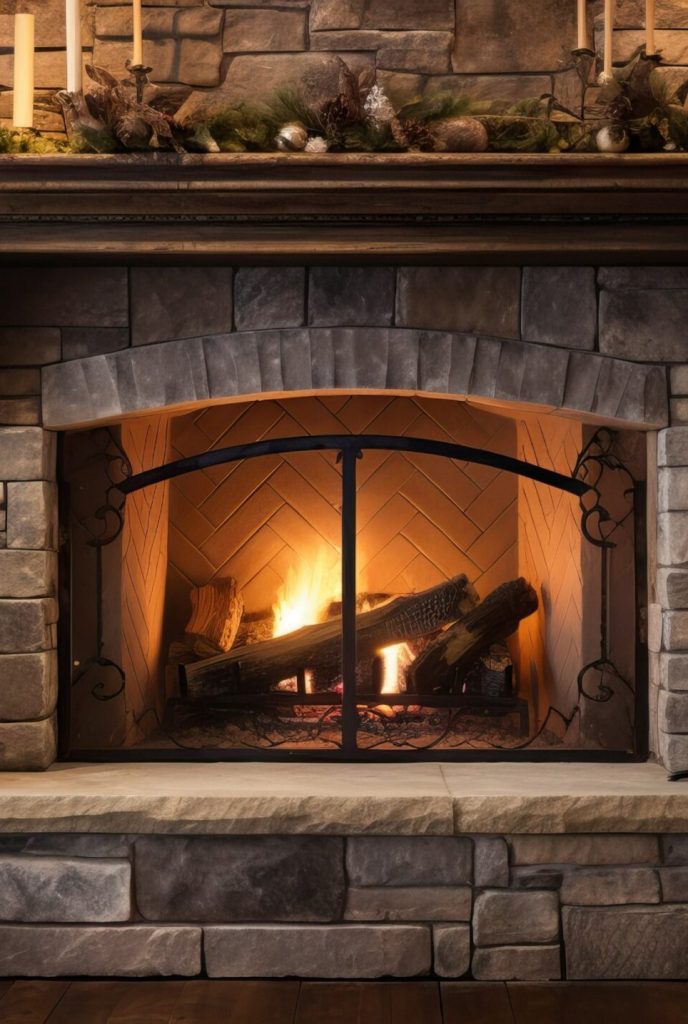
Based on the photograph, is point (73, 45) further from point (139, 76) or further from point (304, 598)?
point (304, 598)

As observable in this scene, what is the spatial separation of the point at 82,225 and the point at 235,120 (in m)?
0.40

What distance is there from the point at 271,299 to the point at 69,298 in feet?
1.58

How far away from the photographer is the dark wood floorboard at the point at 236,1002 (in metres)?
2.36

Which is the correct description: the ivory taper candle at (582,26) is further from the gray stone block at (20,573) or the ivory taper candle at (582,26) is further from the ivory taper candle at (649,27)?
the gray stone block at (20,573)

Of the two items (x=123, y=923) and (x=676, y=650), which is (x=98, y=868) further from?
(x=676, y=650)

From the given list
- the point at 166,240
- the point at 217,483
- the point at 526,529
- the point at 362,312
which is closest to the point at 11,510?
the point at 217,483

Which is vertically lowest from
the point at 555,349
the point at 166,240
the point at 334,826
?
the point at 334,826

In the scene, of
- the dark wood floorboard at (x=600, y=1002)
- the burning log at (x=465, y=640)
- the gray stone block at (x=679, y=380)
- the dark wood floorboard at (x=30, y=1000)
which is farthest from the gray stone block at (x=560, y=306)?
the dark wood floorboard at (x=30, y=1000)

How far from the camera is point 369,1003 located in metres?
2.43

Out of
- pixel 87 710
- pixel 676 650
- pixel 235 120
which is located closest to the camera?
pixel 235 120

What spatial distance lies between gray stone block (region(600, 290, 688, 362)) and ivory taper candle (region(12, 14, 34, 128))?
136 centimetres

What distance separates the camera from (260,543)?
298 cm

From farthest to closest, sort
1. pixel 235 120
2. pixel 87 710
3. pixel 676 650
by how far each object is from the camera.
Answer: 1. pixel 87 710
2. pixel 676 650
3. pixel 235 120

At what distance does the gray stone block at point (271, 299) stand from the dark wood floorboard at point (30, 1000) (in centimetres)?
152
